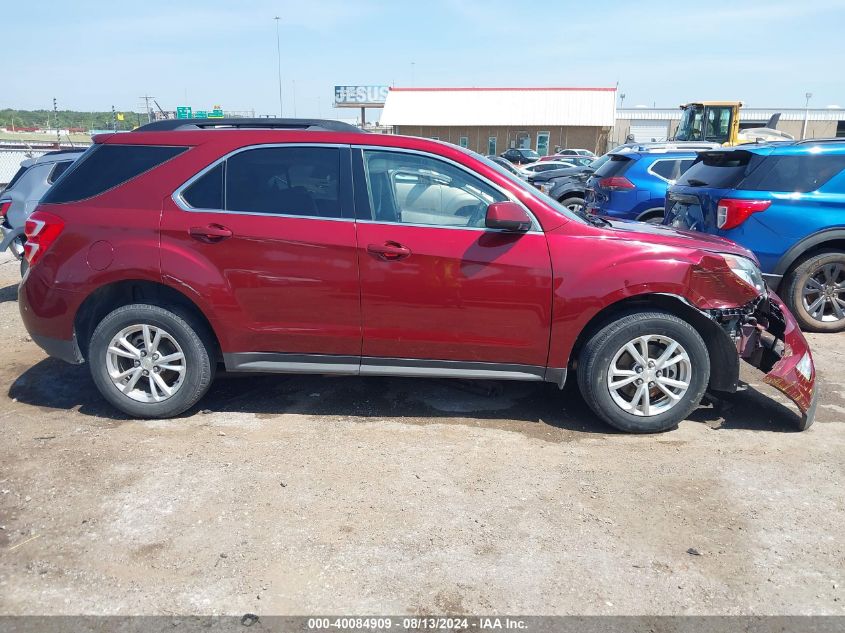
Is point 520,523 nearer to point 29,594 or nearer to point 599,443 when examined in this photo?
Result: point 599,443

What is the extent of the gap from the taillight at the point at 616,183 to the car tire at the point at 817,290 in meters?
3.28

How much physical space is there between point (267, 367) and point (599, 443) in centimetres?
219

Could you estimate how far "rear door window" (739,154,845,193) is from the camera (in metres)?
6.40

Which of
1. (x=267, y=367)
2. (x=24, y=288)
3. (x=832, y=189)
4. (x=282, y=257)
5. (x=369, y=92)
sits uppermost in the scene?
(x=369, y=92)

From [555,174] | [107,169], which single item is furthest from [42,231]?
[555,174]

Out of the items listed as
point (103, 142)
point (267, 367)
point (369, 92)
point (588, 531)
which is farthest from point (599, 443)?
point (369, 92)

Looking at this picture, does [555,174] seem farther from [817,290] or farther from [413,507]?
[413,507]

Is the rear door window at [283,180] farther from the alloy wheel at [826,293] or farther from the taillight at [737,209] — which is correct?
the alloy wheel at [826,293]

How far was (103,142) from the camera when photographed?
14.5 feet

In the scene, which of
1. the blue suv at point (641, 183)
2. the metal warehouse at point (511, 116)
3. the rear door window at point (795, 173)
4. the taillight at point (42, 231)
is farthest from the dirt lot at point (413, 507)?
the metal warehouse at point (511, 116)

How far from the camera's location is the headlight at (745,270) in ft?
13.7

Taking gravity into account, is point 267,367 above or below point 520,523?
above

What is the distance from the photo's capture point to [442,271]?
4031mm

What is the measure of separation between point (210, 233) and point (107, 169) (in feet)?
2.97
